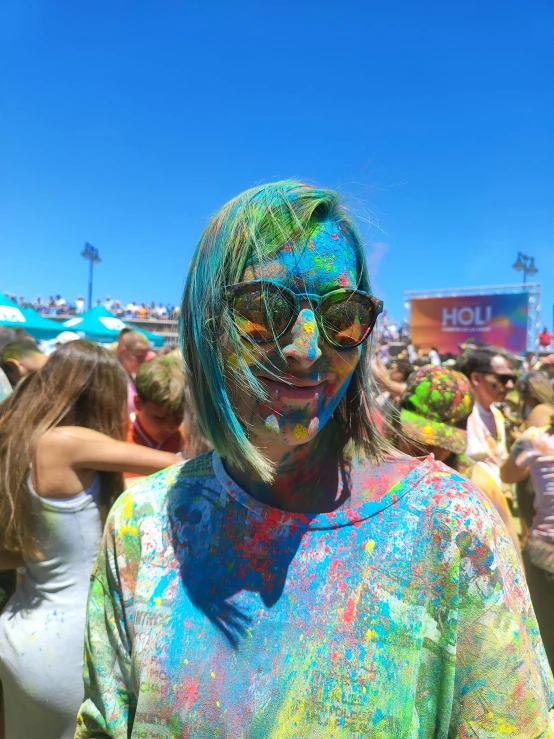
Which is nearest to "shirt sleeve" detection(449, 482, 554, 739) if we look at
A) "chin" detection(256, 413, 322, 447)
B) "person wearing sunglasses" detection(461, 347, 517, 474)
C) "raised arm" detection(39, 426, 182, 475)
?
"chin" detection(256, 413, 322, 447)

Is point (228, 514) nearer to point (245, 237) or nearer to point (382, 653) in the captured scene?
point (382, 653)

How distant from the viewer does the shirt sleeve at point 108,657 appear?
3.30 ft

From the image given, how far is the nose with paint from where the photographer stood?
2.87 ft

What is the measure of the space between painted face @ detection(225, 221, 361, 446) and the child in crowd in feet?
6.42

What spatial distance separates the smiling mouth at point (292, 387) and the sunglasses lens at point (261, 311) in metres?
0.08

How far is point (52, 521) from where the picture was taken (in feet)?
6.80

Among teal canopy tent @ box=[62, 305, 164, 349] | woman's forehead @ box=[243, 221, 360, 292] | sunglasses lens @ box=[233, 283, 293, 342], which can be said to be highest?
teal canopy tent @ box=[62, 305, 164, 349]

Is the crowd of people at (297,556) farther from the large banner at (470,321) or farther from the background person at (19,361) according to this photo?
the large banner at (470,321)

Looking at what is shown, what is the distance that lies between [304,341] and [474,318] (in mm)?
17714

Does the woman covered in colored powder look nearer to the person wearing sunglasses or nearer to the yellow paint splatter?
the yellow paint splatter

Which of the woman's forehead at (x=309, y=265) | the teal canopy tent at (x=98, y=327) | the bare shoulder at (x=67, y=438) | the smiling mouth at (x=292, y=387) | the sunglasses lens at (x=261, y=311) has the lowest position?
the bare shoulder at (x=67, y=438)

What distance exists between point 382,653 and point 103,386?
1.79 metres

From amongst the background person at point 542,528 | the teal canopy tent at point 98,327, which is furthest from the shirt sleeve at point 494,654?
the teal canopy tent at point 98,327

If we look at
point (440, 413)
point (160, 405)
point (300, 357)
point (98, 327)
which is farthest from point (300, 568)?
point (98, 327)
